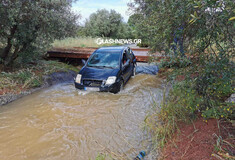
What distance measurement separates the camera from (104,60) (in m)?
8.16

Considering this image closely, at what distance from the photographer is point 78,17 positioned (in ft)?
36.2

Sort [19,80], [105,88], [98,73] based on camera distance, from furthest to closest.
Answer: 1. [19,80]
2. [98,73]
3. [105,88]

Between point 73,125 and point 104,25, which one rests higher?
point 104,25

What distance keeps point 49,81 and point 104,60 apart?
3.10 meters

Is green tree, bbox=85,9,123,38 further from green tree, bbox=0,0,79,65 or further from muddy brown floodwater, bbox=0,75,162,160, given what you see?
muddy brown floodwater, bbox=0,75,162,160

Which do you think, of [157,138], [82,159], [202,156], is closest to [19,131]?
[82,159]

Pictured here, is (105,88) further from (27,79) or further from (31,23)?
(31,23)

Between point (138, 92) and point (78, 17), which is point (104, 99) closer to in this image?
point (138, 92)

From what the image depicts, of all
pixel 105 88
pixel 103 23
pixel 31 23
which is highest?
pixel 103 23

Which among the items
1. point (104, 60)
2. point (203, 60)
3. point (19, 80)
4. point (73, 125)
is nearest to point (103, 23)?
point (104, 60)

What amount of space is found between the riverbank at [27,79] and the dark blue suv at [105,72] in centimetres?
220

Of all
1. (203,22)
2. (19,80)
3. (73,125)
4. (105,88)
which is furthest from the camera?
(19,80)

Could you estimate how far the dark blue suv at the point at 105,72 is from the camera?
23.1 feet

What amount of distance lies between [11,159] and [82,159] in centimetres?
137
